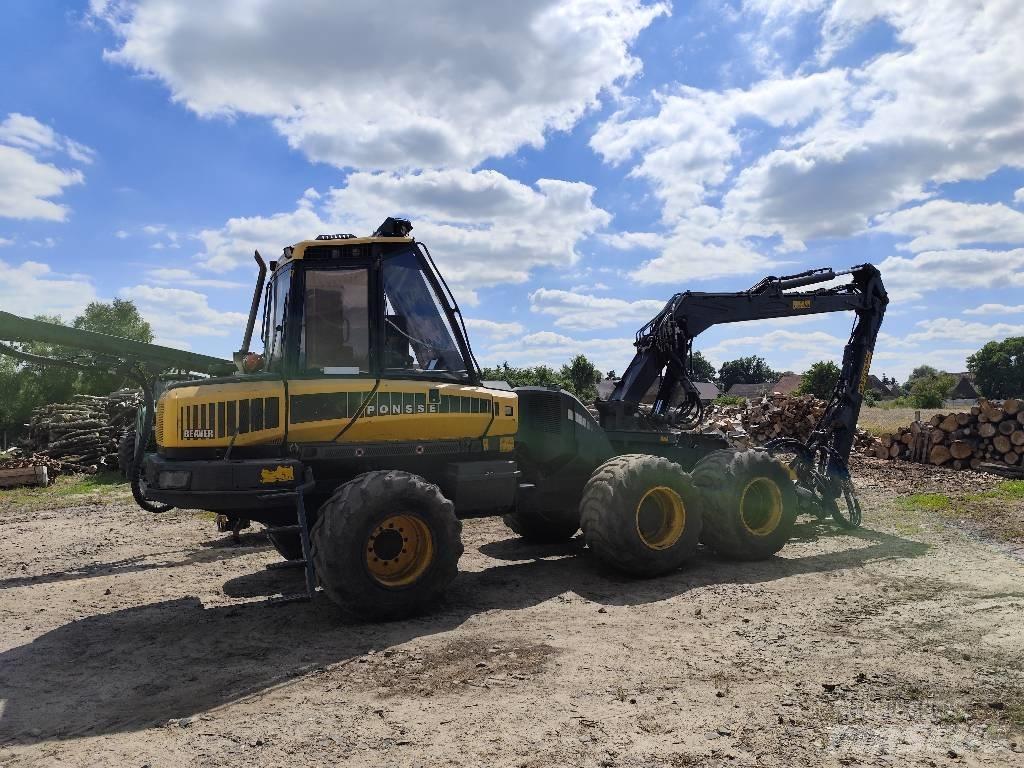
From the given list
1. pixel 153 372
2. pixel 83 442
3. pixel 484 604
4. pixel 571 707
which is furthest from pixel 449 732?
pixel 83 442

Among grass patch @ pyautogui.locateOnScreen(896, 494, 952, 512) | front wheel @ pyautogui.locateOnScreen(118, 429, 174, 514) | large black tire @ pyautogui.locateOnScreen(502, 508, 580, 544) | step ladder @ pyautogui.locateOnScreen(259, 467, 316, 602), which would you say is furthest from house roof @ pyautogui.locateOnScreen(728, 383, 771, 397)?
step ladder @ pyautogui.locateOnScreen(259, 467, 316, 602)

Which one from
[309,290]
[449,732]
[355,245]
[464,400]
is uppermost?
[355,245]

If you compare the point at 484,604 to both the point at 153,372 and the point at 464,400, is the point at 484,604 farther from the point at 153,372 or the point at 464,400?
the point at 153,372

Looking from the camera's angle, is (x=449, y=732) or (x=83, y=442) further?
(x=83, y=442)

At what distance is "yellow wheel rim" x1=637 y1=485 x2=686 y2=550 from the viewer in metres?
7.70

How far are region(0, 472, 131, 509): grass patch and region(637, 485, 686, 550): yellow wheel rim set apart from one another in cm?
1205

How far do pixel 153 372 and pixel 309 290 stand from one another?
10.5ft

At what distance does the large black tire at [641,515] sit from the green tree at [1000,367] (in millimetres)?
87431

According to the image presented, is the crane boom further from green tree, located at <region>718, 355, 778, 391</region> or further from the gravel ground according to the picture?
green tree, located at <region>718, 355, 778, 391</region>

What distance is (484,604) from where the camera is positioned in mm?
6770

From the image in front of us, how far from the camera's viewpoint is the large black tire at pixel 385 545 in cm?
590

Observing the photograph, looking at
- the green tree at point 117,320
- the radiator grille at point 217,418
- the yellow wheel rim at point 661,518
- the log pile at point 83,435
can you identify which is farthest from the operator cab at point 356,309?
the green tree at point 117,320

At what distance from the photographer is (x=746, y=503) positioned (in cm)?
848

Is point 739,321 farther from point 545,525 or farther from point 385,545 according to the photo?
point 385,545
